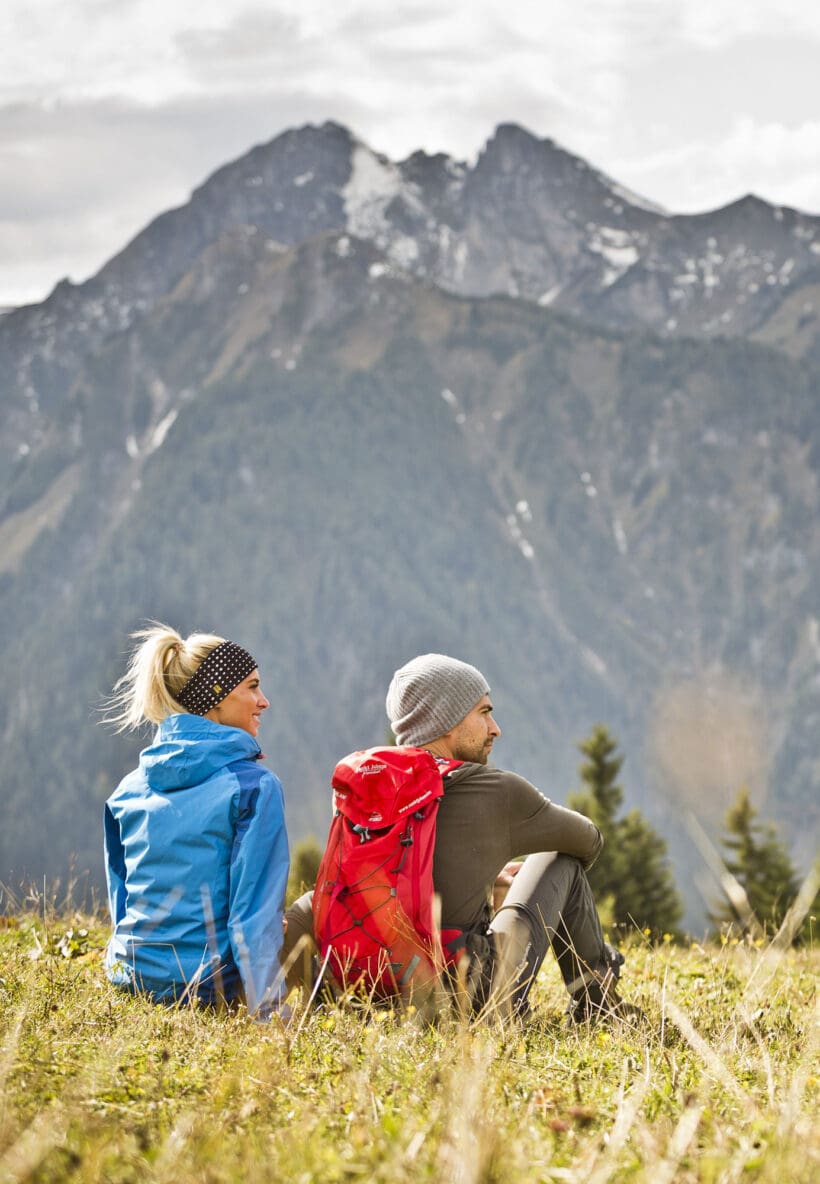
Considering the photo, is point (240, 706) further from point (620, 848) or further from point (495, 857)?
point (620, 848)

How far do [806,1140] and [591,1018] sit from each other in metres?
2.22

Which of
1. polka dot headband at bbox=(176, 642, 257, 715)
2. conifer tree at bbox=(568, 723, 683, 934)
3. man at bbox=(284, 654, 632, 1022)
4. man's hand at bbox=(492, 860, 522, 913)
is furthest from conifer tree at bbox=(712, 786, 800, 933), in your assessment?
polka dot headband at bbox=(176, 642, 257, 715)

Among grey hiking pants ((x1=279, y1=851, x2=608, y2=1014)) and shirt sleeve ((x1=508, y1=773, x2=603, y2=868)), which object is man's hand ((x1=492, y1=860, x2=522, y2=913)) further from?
shirt sleeve ((x1=508, y1=773, x2=603, y2=868))

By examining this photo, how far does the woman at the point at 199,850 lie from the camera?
18.1 ft

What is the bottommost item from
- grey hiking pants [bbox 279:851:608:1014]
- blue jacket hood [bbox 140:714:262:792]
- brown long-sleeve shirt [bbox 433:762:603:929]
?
grey hiking pants [bbox 279:851:608:1014]

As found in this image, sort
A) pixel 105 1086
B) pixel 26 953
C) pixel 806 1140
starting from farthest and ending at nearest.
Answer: pixel 26 953
pixel 105 1086
pixel 806 1140

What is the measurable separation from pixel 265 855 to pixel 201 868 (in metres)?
0.31

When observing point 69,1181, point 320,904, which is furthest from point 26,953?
point 69,1181

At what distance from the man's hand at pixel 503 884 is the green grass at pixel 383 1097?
2.00ft

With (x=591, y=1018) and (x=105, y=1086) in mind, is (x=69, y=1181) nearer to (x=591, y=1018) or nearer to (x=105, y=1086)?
(x=105, y=1086)

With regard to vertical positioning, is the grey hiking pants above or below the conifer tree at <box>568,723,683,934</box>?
above

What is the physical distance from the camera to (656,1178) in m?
3.09

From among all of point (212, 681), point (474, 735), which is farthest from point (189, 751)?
point (474, 735)

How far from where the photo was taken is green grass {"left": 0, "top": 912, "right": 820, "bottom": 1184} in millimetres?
3258
